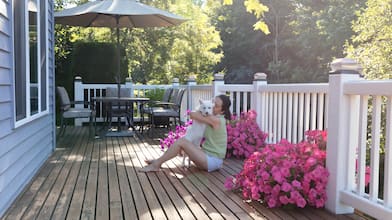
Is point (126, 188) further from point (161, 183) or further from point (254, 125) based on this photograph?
point (254, 125)

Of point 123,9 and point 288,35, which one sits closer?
point 123,9

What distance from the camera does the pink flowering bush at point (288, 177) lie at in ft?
9.70

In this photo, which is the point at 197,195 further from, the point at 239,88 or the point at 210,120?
the point at 239,88

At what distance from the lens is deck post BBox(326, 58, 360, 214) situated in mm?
2875

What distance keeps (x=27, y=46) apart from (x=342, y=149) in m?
2.73

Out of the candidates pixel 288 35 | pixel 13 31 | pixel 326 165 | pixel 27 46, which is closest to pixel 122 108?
Answer: pixel 27 46

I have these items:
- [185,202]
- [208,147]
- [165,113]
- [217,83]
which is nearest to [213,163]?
[208,147]

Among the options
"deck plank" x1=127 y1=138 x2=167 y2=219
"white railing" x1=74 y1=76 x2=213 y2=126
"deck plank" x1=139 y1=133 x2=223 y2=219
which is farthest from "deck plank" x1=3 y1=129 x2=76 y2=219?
"white railing" x1=74 y1=76 x2=213 y2=126

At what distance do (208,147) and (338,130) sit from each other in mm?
1669

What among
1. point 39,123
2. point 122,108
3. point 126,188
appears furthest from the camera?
point 122,108

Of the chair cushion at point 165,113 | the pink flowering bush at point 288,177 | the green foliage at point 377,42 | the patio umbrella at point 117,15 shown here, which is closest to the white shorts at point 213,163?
the pink flowering bush at point 288,177

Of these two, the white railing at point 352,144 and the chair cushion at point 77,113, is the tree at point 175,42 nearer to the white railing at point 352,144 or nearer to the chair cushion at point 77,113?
the chair cushion at point 77,113

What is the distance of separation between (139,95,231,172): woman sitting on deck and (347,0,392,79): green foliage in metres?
4.02

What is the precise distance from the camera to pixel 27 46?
365 cm
